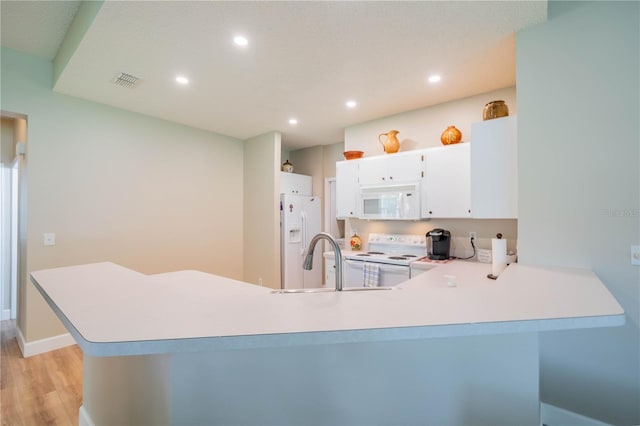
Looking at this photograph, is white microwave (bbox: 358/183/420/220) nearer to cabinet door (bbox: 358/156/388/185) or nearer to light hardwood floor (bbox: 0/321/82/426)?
cabinet door (bbox: 358/156/388/185)

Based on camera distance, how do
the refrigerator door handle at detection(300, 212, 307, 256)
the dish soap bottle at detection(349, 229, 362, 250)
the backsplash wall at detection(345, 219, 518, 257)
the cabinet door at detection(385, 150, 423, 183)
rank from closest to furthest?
the backsplash wall at detection(345, 219, 518, 257), the cabinet door at detection(385, 150, 423, 183), the dish soap bottle at detection(349, 229, 362, 250), the refrigerator door handle at detection(300, 212, 307, 256)

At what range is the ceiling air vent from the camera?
2.59 metres

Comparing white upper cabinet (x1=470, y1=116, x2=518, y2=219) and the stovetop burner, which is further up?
white upper cabinet (x1=470, y1=116, x2=518, y2=219)

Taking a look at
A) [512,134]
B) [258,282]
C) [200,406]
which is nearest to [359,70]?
[512,134]

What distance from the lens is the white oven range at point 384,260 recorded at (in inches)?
118

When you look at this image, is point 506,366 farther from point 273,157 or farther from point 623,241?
point 273,157

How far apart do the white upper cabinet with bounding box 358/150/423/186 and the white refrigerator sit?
4.40 feet

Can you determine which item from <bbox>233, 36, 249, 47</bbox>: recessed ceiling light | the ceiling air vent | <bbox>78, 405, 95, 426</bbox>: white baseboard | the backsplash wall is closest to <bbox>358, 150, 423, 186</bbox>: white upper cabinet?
the backsplash wall

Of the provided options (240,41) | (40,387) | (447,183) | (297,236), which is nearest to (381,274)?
(447,183)

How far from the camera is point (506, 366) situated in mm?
997

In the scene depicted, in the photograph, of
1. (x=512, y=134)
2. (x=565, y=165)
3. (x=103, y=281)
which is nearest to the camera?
(x=103, y=281)

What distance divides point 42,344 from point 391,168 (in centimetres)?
417

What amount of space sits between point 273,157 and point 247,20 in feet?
8.08

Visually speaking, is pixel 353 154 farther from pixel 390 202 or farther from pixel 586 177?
pixel 586 177
